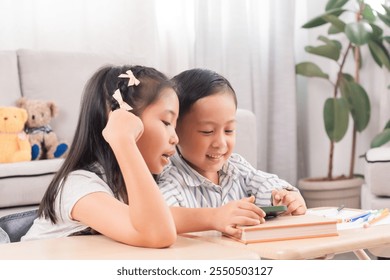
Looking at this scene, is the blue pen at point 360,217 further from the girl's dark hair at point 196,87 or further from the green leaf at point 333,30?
the green leaf at point 333,30

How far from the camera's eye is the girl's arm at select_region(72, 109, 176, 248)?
87 cm

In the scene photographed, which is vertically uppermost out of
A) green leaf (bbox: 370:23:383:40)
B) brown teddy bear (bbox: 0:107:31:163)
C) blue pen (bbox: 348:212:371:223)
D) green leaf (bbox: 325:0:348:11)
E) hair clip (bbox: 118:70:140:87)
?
green leaf (bbox: 325:0:348:11)

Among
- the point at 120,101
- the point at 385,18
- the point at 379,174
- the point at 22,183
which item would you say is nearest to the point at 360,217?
the point at 120,101

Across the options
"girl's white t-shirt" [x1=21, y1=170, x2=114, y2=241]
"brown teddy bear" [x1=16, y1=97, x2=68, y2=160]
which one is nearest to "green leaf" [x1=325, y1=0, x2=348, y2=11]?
"brown teddy bear" [x1=16, y1=97, x2=68, y2=160]

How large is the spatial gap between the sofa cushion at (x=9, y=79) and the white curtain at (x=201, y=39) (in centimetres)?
23

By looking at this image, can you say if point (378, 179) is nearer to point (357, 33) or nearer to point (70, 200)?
point (357, 33)

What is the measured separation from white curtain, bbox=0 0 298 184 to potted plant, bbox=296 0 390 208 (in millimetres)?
211

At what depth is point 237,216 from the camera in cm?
91

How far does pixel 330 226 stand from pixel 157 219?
24cm

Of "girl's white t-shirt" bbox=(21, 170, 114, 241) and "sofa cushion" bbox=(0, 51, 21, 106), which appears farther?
"sofa cushion" bbox=(0, 51, 21, 106)

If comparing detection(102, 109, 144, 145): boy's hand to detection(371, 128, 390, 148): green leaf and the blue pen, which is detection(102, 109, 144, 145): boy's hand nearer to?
the blue pen

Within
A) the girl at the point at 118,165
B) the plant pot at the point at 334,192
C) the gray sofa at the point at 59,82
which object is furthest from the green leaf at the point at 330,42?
the girl at the point at 118,165

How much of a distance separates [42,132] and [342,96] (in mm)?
1569

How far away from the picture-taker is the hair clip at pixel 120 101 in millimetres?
1007
